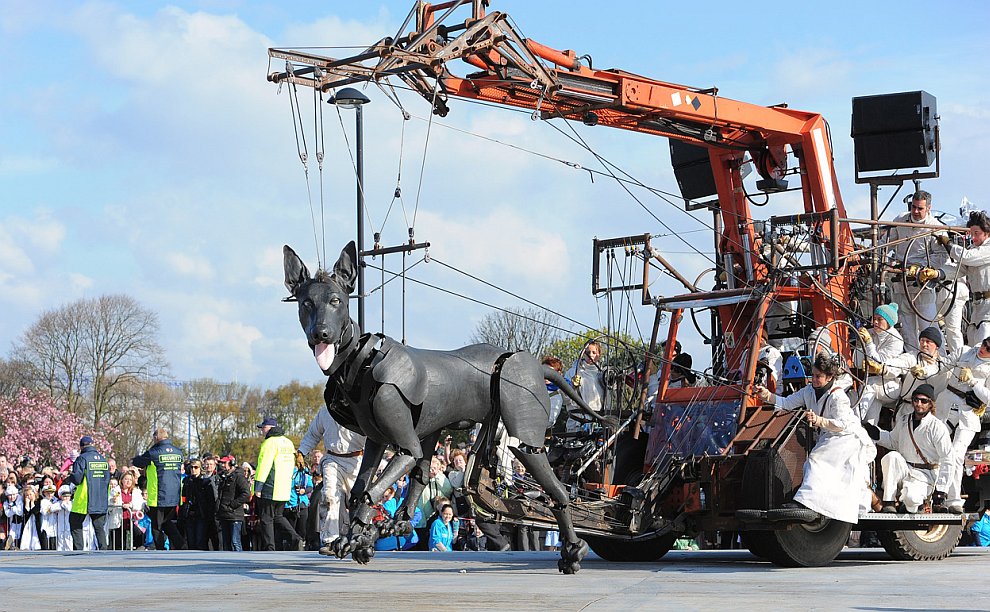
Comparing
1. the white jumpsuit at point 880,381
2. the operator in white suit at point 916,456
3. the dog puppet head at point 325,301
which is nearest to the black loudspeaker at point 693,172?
the white jumpsuit at point 880,381

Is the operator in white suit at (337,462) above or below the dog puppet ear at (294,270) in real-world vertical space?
below

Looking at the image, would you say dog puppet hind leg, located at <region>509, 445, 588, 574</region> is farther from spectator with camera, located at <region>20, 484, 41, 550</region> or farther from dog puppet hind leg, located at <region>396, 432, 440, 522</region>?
spectator with camera, located at <region>20, 484, 41, 550</region>

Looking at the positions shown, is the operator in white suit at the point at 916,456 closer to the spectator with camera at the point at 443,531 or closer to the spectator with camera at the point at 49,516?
the spectator with camera at the point at 443,531

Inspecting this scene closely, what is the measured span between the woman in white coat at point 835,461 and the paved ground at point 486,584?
59 cm

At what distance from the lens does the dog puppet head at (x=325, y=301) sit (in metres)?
10.3

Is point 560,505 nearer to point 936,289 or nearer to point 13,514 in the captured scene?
point 936,289

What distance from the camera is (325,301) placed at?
34.0 ft

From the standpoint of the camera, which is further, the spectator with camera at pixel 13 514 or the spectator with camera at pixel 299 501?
the spectator with camera at pixel 13 514

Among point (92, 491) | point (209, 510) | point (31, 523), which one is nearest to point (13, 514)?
point (31, 523)

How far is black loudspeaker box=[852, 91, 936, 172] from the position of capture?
16.1 m

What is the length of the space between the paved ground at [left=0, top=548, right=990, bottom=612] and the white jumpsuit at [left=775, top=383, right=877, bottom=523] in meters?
0.58

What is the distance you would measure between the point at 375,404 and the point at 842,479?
4.27m

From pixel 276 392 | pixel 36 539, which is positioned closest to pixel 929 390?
pixel 36 539

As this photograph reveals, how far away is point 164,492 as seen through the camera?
67.5 feet
